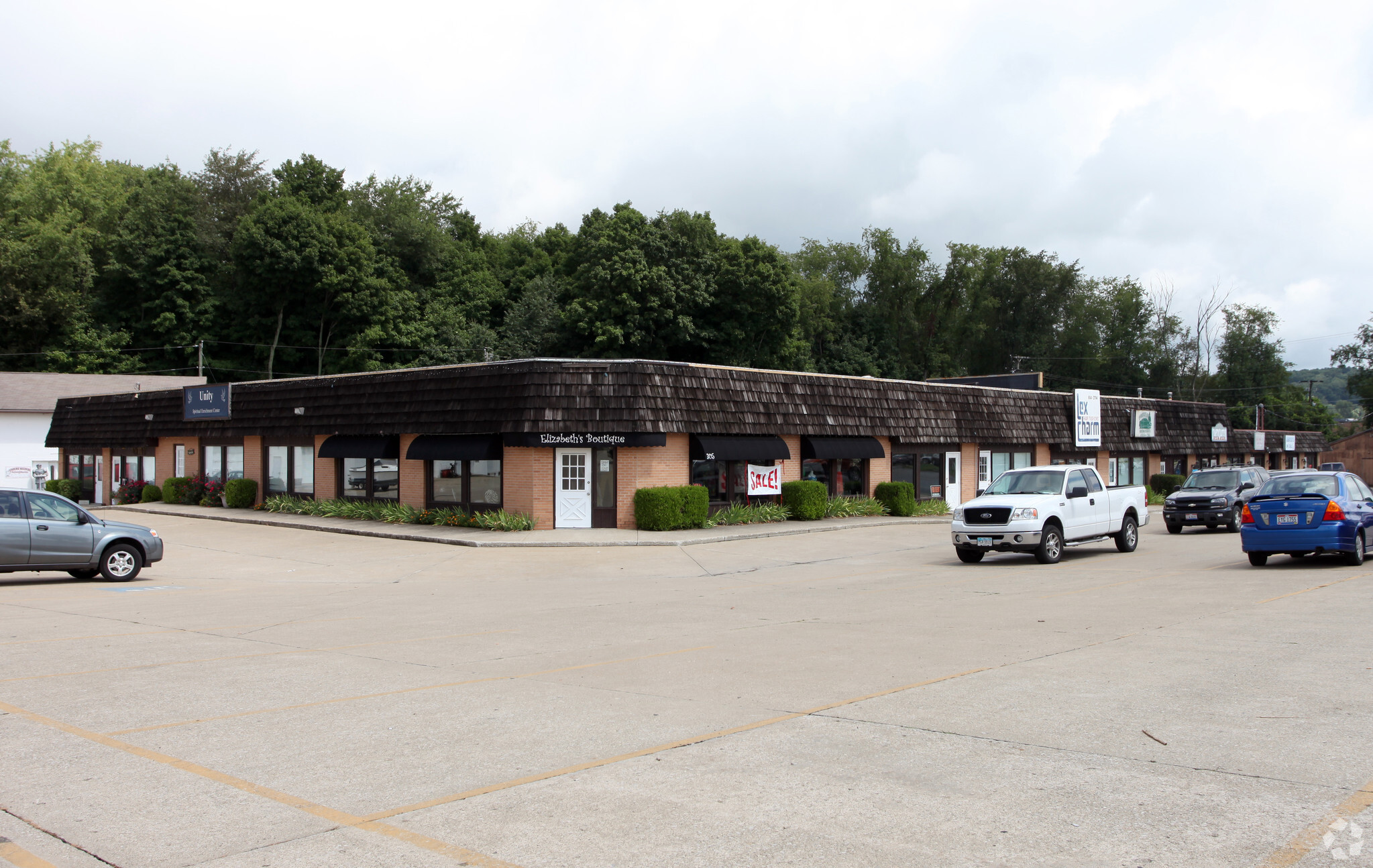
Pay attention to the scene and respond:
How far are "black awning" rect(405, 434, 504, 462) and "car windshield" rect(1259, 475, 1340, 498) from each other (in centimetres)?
1863

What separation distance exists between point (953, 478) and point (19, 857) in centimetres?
3566

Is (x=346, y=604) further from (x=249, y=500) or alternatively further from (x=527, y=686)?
(x=249, y=500)

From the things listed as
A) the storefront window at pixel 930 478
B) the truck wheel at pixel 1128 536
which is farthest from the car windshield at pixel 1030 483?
the storefront window at pixel 930 478

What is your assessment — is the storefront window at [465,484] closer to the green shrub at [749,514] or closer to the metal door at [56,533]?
the green shrub at [749,514]

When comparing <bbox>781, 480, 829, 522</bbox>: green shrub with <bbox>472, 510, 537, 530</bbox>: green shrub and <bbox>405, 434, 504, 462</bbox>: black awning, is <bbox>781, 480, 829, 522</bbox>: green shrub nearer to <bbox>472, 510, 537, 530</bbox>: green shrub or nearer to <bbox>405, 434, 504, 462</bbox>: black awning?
<bbox>472, 510, 537, 530</bbox>: green shrub

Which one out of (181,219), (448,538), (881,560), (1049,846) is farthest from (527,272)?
(1049,846)

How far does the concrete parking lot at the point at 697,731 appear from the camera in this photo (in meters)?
4.82

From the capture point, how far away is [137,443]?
41.8m

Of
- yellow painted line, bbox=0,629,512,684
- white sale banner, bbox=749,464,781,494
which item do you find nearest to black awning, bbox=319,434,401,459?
white sale banner, bbox=749,464,781,494

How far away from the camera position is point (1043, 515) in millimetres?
19094

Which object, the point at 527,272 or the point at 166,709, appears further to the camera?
the point at 527,272

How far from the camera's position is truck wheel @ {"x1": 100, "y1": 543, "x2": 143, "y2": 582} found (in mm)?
17422

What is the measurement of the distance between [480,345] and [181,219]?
21128mm

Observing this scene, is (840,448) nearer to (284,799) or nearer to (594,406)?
(594,406)
